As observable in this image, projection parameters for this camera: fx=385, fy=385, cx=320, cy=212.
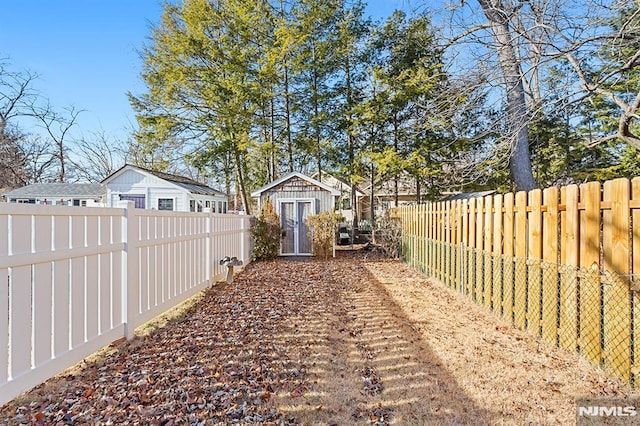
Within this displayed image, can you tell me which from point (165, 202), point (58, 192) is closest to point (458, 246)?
point (165, 202)

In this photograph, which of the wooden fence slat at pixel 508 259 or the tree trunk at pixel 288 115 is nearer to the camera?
the wooden fence slat at pixel 508 259

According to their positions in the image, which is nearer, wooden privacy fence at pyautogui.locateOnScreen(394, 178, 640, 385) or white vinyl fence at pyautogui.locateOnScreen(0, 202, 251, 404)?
white vinyl fence at pyautogui.locateOnScreen(0, 202, 251, 404)

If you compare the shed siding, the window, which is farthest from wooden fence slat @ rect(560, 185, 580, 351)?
the window

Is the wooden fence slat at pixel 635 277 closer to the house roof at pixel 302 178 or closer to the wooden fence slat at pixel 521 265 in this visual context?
the wooden fence slat at pixel 521 265

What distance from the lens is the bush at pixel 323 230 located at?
11.8 metres

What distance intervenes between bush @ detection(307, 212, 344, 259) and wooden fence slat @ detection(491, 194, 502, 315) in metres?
6.96

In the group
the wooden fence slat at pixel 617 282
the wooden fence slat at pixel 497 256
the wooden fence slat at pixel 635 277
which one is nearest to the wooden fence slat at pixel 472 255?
the wooden fence slat at pixel 497 256

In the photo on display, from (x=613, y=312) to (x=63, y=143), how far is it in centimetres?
3156

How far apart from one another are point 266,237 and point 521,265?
7947 millimetres

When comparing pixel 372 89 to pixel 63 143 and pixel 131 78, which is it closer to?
pixel 131 78

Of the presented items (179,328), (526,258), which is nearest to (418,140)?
(526,258)

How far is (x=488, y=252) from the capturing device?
523 centimetres

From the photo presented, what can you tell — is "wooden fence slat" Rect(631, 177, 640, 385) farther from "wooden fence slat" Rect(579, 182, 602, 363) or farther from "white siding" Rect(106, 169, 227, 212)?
"white siding" Rect(106, 169, 227, 212)

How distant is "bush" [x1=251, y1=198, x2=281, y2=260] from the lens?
36.7ft
